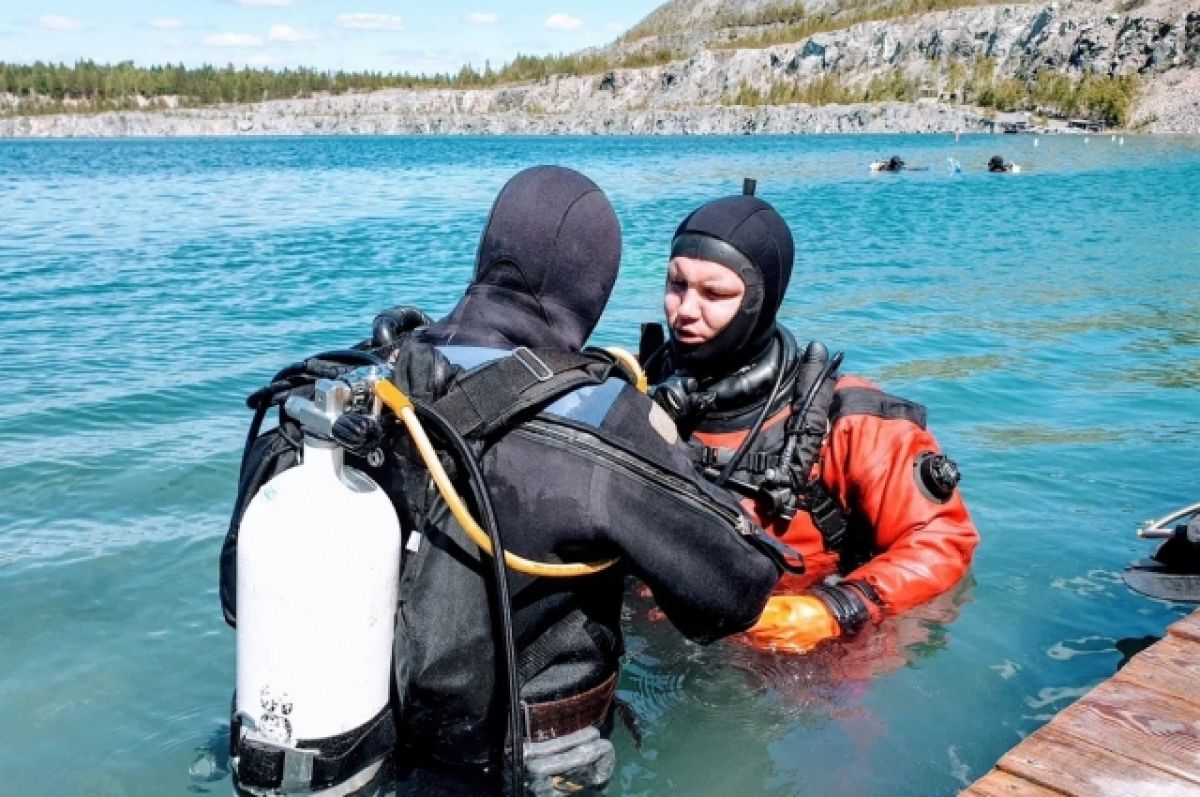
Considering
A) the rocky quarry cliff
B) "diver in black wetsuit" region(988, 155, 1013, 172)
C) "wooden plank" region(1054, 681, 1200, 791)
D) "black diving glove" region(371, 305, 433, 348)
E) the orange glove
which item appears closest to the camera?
"black diving glove" region(371, 305, 433, 348)

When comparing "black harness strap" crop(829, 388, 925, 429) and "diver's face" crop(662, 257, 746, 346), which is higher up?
"diver's face" crop(662, 257, 746, 346)

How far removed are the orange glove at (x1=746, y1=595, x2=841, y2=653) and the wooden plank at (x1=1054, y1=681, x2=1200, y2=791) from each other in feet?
2.85

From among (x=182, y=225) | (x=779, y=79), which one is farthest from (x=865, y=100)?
(x=182, y=225)

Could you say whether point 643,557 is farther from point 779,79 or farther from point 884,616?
point 779,79

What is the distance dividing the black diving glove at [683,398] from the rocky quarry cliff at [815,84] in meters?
90.4

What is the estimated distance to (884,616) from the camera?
4164 mm

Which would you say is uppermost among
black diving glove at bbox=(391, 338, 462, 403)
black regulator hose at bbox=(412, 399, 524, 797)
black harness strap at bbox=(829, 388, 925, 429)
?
black diving glove at bbox=(391, 338, 462, 403)

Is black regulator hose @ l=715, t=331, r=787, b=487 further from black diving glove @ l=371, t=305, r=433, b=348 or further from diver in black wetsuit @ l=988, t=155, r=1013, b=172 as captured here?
diver in black wetsuit @ l=988, t=155, r=1013, b=172

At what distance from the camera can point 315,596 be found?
2.04 m

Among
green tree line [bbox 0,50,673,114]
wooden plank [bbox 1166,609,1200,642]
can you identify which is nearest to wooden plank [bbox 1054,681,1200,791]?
wooden plank [bbox 1166,609,1200,642]

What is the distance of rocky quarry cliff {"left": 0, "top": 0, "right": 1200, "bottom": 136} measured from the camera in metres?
93.6

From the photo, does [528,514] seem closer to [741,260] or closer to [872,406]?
[741,260]

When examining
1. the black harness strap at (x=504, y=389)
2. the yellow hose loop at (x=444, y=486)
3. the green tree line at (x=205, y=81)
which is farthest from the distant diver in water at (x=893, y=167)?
the green tree line at (x=205, y=81)

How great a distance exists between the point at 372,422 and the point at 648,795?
2.34 m
